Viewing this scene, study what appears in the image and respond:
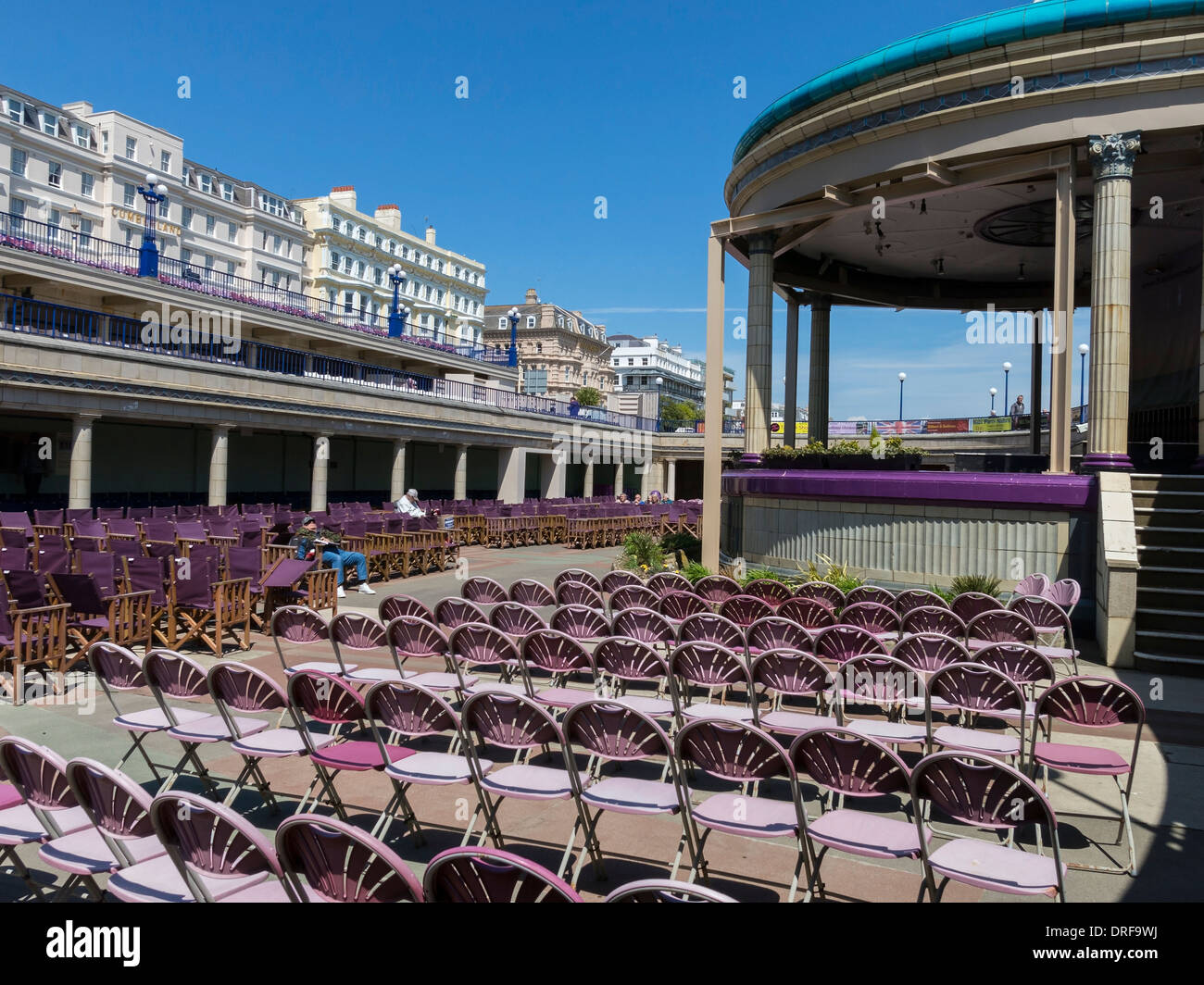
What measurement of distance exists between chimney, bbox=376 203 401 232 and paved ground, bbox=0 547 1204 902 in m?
82.8

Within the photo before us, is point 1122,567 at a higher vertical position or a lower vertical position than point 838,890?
higher

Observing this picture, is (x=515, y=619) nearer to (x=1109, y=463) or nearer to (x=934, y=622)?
(x=934, y=622)

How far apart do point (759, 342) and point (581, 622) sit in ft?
34.5

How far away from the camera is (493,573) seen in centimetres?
1914

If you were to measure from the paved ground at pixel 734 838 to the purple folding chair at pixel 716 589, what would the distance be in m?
4.42

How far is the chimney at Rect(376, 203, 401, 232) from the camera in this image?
8412cm

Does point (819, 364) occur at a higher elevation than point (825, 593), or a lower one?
higher

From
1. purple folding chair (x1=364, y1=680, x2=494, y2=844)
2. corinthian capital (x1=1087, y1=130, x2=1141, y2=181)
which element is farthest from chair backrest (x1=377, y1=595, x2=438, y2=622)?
corinthian capital (x1=1087, y1=130, x2=1141, y2=181)

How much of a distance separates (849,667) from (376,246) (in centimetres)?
8159

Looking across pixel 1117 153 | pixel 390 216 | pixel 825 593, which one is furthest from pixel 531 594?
pixel 390 216

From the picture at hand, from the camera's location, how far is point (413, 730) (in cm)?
489

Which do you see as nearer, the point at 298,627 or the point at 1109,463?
the point at 298,627
